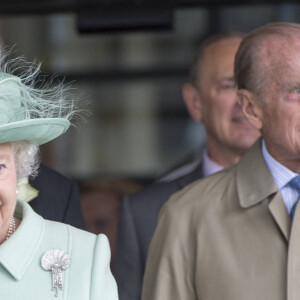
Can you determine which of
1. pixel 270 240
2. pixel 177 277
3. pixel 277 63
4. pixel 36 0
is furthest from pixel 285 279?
pixel 36 0

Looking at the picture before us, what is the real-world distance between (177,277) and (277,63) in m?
A: 0.93

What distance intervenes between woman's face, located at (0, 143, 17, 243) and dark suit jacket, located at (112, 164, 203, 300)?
1820 millimetres

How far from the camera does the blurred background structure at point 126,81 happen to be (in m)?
9.34

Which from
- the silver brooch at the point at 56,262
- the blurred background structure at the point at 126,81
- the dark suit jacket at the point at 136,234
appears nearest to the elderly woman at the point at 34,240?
the silver brooch at the point at 56,262

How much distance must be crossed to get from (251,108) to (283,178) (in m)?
0.33

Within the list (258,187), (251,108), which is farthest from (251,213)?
(251,108)

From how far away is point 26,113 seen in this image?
10.4 feet

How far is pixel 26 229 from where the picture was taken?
3197 millimetres

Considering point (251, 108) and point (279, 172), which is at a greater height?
point (251, 108)

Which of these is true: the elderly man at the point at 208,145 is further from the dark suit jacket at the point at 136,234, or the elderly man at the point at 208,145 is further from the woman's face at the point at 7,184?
the woman's face at the point at 7,184

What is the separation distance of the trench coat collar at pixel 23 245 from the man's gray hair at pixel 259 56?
1225 millimetres

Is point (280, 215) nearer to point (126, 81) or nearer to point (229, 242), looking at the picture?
point (229, 242)

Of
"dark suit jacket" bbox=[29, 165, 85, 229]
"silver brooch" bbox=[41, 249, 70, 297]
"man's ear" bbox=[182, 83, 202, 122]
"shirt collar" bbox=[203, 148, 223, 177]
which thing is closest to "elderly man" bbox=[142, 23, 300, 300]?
"dark suit jacket" bbox=[29, 165, 85, 229]

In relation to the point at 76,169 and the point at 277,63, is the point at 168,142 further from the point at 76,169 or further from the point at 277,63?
the point at 277,63
